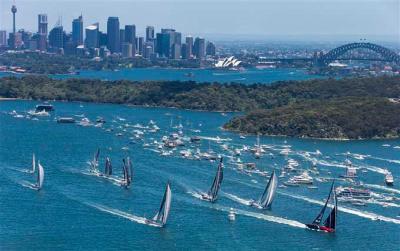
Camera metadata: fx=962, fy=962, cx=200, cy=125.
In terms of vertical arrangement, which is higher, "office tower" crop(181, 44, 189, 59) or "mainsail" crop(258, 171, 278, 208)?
"mainsail" crop(258, 171, 278, 208)

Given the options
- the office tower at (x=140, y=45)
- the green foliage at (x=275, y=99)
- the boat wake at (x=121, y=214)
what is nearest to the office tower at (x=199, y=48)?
the office tower at (x=140, y=45)

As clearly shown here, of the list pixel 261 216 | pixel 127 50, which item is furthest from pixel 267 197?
pixel 127 50

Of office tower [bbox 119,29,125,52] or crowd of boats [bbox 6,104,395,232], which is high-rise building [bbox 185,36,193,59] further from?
crowd of boats [bbox 6,104,395,232]

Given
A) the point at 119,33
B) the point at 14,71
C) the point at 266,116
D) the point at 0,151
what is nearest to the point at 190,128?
the point at 266,116

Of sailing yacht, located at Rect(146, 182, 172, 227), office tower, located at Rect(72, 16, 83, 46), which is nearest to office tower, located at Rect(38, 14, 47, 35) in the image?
office tower, located at Rect(72, 16, 83, 46)

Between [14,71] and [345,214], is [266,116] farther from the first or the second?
[14,71]

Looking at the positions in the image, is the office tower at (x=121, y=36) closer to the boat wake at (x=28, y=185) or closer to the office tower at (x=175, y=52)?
the office tower at (x=175, y=52)

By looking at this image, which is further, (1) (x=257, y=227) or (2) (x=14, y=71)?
(2) (x=14, y=71)
